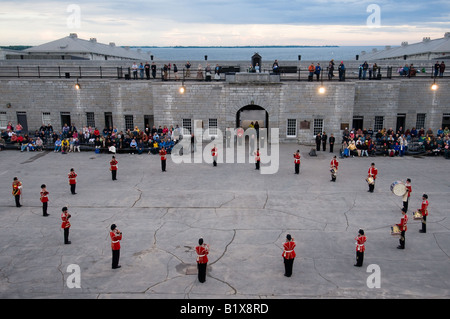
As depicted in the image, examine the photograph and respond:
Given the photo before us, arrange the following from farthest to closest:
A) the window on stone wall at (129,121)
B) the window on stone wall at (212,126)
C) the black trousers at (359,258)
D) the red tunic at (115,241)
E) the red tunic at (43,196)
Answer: the window on stone wall at (129,121) → the window on stone wall at (212,126) → the red tunic at (43,196) → the black trousers at (359,258) → the red tunic at (115,241)

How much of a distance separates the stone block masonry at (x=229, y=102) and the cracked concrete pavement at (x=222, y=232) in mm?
7790

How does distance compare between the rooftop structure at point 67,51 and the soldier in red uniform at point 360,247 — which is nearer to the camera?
the soldier in red uniform at point 360,247

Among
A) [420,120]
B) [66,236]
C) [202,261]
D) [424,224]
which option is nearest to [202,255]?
[202,261]

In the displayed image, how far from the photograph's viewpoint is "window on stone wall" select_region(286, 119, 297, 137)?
1213 inches

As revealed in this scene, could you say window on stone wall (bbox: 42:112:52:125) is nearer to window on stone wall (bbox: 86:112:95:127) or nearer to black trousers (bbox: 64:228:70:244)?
window on stone wall (bbox: 86:112:95:127)

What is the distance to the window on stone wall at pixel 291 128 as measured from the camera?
30.8 m

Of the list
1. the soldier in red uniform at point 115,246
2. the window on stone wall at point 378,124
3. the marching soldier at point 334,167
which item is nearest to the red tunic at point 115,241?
the soldier in red uniform at point 115,246

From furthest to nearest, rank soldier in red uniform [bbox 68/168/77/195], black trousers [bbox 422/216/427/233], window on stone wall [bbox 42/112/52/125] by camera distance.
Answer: window on stone wall [bbox 42/112/52/125]
soldier in red uniform [bbox 68/168/77/195]
black trousers [bbox 422/216/427/233]

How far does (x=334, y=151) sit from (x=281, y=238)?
1637cm

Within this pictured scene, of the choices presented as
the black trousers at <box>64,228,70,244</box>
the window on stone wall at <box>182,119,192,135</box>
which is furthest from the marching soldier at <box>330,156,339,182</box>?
the window on stone wall at <box>182,119,192,135</box>

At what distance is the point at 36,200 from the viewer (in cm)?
1789

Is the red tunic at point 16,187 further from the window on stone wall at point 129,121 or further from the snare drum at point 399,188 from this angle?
the snare drum at point 399,188

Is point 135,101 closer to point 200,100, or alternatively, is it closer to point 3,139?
point 200,100
